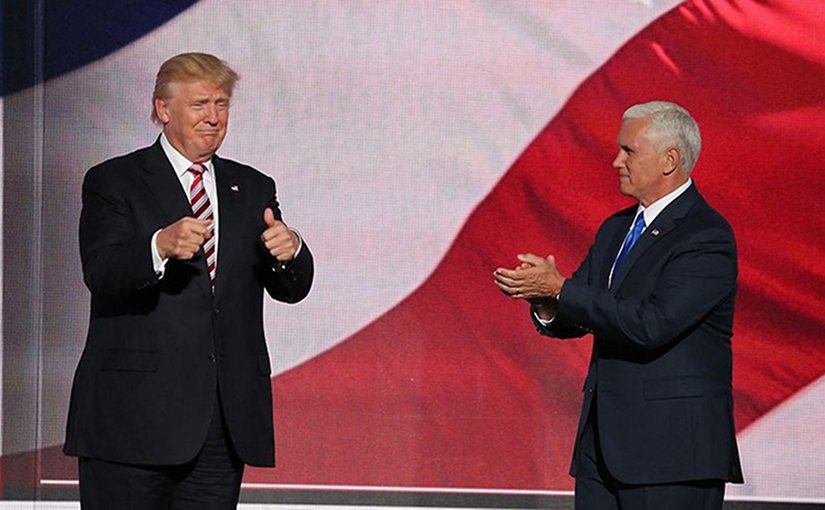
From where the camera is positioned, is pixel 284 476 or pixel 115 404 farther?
pixel 284 476

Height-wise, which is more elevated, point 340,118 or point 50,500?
point 340,118

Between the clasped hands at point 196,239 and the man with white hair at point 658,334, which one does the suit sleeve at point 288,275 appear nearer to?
the clasped hands at point 196,239

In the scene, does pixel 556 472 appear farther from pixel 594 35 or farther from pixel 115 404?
pixel 115 404

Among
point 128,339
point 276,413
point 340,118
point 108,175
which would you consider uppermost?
point 340,118

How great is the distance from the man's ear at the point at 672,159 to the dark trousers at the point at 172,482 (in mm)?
1087

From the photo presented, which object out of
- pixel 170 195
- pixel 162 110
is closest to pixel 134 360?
pixel 170 195

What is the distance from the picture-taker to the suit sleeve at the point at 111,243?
8.48 ft

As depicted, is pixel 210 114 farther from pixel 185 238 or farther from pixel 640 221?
pixel 640 221

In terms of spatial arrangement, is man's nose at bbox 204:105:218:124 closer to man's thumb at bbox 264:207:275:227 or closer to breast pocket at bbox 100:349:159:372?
man's thumb at bbox 264:207:275:227

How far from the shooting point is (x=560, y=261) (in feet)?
13.4

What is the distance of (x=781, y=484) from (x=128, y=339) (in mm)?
2271

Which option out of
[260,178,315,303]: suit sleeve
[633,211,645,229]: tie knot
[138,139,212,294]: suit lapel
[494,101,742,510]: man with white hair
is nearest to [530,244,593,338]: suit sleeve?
[494,101,742,510]: man with white hair

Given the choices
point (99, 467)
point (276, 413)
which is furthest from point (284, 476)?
point (99, 467)

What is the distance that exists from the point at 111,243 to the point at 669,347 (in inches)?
46.3
